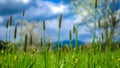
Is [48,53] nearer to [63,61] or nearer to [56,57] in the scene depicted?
[56,57]

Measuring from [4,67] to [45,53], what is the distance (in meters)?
0.52

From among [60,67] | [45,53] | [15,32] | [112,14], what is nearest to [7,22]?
[15,32]

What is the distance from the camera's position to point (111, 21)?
2441 centimetres

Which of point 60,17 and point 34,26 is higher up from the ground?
point 60,17

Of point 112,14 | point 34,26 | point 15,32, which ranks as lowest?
point 34,26

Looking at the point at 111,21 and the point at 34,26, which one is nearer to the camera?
the point at 111,21

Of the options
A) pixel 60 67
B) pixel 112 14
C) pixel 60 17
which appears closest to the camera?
pixel 60 17

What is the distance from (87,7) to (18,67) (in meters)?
22.1

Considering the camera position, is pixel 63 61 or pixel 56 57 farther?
pixel 56 57

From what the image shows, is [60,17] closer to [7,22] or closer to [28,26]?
[7,22]

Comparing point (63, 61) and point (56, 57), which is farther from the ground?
point (63, 61)

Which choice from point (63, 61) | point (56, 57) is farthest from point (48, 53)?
point (63, 61)

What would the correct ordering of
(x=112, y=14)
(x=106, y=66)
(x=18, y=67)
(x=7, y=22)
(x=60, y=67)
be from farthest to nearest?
(x=112, y=14), (x=106, y=66), (x=18, y=67), (x=7, y=22), (x=60, y=67)

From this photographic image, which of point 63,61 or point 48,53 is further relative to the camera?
point 48,53
